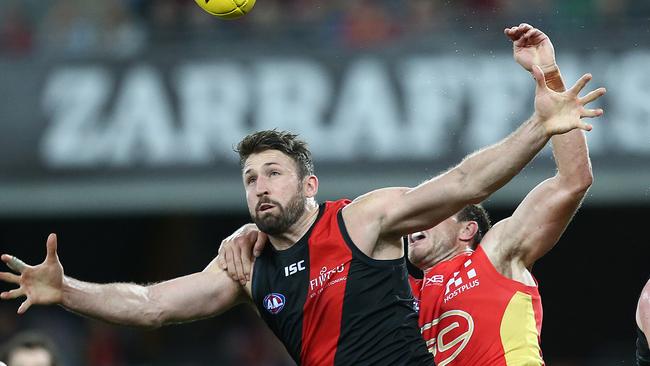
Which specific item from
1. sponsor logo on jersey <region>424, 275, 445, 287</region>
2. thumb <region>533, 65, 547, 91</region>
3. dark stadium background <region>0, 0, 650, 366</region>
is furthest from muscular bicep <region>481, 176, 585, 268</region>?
dark stadium background <region>0, 0, 650, 366</region>

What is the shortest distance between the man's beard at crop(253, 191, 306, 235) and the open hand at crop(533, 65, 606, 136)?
131 centimetres

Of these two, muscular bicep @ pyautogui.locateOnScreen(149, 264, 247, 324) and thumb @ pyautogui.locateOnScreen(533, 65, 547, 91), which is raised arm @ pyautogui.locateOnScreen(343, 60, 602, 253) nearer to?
A: thumb @ pyautogui.locateOnScreen(533, 65, 547, 91)

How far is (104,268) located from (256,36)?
211 inches

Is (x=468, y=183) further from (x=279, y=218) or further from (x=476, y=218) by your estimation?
(x=476, y=218)

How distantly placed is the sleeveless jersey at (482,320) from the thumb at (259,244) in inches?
35.9

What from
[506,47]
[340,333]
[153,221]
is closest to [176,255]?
[153,221]

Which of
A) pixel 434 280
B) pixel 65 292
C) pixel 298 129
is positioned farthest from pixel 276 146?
pixel 298 129

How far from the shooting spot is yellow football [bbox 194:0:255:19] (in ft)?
23.1

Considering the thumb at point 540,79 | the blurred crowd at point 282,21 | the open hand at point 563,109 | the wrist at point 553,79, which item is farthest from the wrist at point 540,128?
the blurred crowd at point 282,21

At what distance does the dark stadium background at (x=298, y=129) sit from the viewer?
40.6 ft

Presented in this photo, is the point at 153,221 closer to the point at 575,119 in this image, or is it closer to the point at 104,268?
the point at 104,268

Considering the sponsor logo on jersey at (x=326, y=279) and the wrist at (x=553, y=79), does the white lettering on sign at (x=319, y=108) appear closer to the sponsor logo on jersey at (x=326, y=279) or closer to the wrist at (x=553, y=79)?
the wrist at (x=553, y=79)

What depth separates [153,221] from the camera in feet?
55.7

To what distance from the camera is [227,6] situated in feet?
23.1
